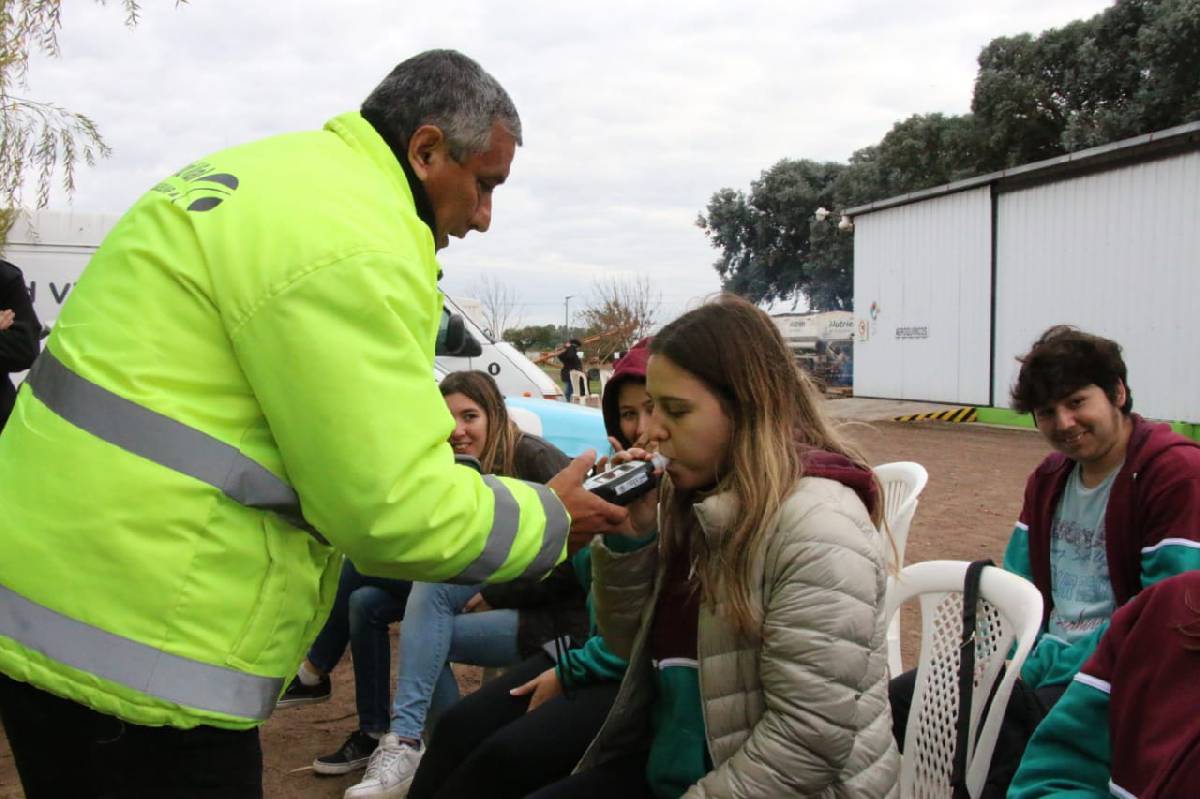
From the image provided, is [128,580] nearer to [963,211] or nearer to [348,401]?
[348,401]

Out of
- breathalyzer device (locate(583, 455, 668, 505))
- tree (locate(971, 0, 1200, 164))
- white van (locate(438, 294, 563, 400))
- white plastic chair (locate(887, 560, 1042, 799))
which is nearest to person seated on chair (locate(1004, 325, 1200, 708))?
white plastic chair (locate(887, 560, 1042, 799))

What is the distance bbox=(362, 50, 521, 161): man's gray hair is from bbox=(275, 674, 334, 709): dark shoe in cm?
296

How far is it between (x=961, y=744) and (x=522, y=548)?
116cm

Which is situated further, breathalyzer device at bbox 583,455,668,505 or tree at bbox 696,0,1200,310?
tree at bbox 696,0,1200,310

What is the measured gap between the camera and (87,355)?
1.40 meters

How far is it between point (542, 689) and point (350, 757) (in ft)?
4.41

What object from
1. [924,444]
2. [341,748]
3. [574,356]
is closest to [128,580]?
[341,748]

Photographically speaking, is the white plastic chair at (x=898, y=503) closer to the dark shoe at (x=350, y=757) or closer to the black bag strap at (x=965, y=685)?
the black bag strap at (x=965, y=685)

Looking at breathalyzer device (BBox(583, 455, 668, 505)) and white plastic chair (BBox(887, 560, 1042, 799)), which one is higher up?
breathalyzer device (BBox(583, 455, 668, 505))

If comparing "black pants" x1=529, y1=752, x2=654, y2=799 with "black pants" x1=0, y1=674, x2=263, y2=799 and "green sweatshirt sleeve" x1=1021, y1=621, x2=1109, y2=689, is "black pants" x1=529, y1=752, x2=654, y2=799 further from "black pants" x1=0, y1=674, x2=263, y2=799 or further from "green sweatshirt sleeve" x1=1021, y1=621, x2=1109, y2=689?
"green sweatshirt sleeve" x1=1021, y1=621, x2=1109, y2=689

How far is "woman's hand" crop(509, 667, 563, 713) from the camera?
2.55m

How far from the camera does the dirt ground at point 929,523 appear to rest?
11.7 ft

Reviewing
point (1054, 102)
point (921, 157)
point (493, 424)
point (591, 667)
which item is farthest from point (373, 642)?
point (921, 157)

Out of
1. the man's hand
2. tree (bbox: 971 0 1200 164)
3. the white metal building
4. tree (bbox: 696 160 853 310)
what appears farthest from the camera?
tree (bbox: 696 160 853 310)
